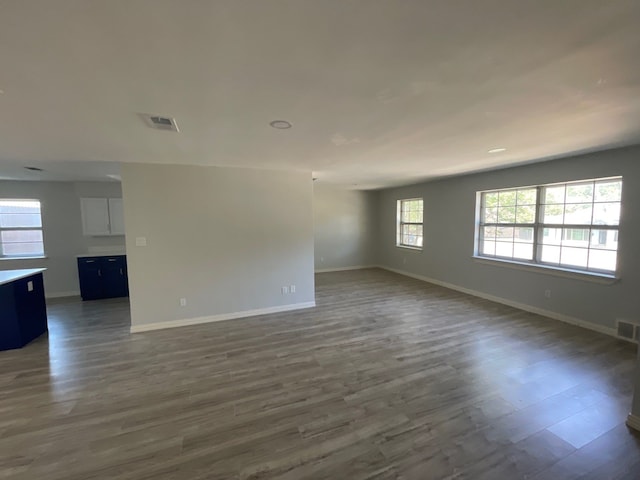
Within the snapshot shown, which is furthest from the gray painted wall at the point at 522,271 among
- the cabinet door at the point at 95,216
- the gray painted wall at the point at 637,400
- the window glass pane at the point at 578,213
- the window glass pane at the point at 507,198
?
the cabinet door at the point at 95,216

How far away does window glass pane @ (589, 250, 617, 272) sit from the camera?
3.60 metres

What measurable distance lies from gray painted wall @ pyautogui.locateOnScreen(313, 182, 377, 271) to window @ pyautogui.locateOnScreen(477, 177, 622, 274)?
353cm

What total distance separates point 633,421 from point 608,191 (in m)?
2.96

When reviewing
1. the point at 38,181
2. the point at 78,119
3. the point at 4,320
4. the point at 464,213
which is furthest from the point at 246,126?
the point at 38,181

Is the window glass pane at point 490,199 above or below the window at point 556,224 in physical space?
above

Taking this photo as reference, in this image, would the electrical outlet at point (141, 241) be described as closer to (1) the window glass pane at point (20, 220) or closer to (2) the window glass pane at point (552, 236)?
(1) the window glass pane at point (20, 220)

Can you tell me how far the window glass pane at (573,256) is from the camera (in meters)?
3.91

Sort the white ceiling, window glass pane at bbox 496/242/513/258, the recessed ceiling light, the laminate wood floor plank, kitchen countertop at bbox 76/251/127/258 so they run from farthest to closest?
kitchen countertop at bbox 76/251/127/258
window glass pane at bbox 496/242/513/258
the recessed ceiling light
the laminate wood floor plank
the white ceiling

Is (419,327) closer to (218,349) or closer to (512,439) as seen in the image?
(512,439)

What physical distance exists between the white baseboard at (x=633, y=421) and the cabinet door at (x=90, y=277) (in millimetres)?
7645

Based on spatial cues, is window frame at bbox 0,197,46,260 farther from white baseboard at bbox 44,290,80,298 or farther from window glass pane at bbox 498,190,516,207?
window glass pane at bbox 498,190,516,207

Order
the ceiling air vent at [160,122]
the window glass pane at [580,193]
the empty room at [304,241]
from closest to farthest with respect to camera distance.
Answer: the empty room at [304,241] < the ceiling air vent at [160,122] < the window glass pane at [580,193]

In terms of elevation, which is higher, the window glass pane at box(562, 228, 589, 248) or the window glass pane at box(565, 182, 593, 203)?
the window glass pane at box(565, 182, 593, 203)

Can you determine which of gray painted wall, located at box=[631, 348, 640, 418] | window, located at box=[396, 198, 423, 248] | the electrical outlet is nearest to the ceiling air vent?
the electrical outlet
